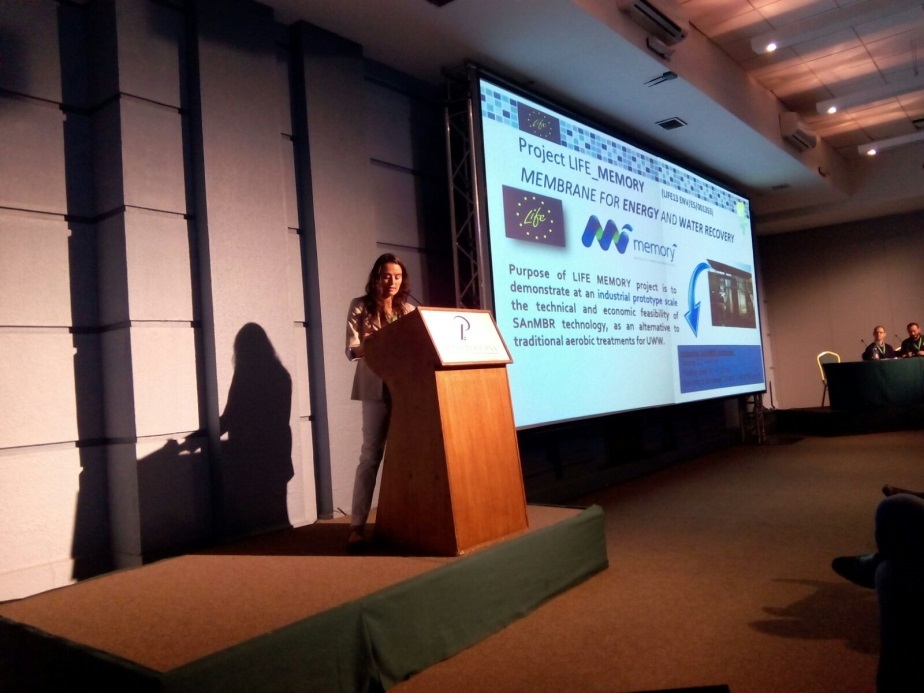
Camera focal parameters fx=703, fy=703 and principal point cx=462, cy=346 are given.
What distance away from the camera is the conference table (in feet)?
26.5

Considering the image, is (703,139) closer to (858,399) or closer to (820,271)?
(858,399)

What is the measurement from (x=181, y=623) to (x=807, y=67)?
681 cm

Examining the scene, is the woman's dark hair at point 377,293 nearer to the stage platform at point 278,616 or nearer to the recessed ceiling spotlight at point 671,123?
the stage platform at point 278,616

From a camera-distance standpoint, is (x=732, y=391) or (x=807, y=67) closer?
(x=807, y=67)

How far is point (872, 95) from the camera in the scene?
21.4ft

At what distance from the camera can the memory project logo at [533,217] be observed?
4.30 metres

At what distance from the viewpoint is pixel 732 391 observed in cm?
702

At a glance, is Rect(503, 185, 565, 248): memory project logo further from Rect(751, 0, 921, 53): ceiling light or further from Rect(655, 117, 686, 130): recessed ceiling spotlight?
Rect(751, 0, 921, 53): ceiling light

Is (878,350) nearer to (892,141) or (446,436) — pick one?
(892,141)

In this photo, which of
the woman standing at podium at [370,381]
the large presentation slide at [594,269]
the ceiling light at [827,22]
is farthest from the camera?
the ceiling light at [827,22]

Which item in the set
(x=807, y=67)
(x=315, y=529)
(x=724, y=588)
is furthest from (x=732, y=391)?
(x=315, y=529)

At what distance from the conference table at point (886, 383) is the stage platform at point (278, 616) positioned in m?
6.74

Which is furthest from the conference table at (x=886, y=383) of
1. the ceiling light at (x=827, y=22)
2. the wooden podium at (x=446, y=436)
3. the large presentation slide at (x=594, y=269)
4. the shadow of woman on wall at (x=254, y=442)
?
the shadow of woman on wall at (x=254, y=442)

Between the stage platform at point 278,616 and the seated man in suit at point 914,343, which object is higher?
the seated man in suit at point 914,343
